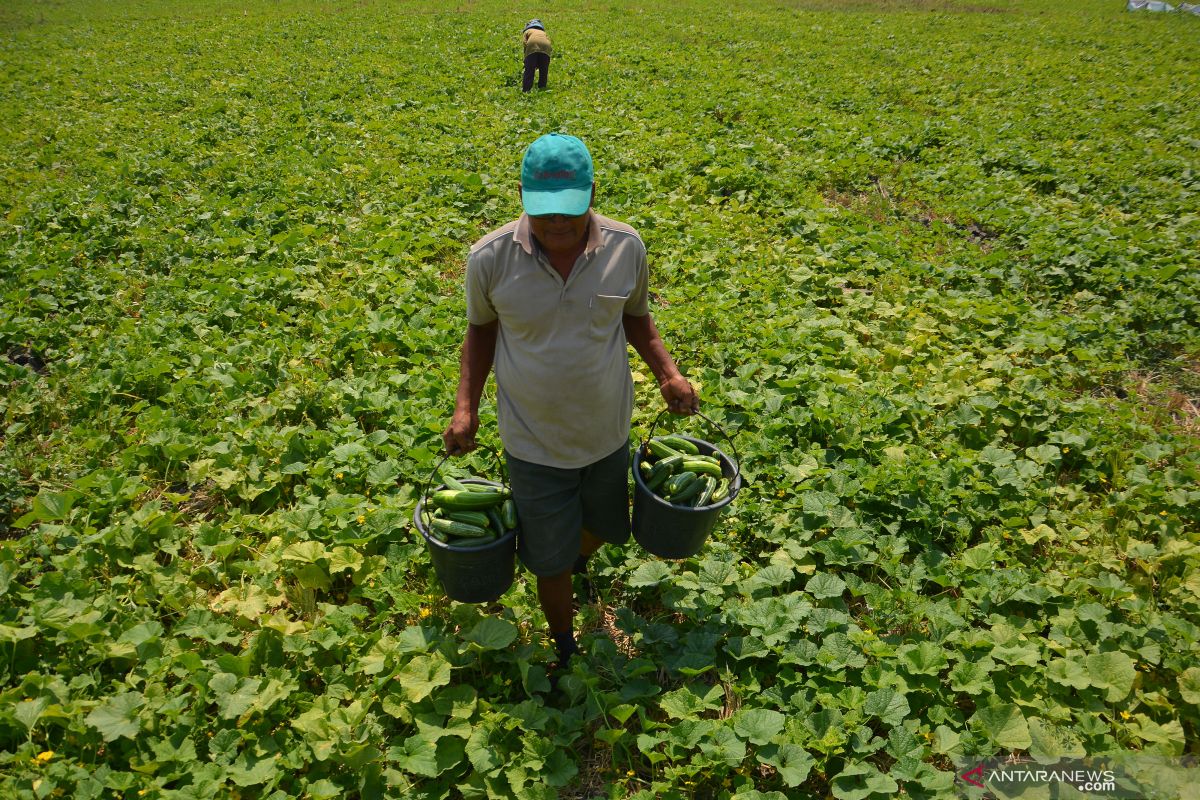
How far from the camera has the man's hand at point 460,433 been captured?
2830 mm

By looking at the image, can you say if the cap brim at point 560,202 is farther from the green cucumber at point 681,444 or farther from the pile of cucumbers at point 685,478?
the green cucumber at point 681,444

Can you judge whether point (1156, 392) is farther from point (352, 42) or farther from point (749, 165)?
point (352, 42)

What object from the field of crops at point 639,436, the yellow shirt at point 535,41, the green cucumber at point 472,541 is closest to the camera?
the field of crops at point 639,436

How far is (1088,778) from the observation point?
261cm

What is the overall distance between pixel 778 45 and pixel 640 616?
67.6 feet

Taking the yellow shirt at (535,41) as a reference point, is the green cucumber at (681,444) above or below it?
below

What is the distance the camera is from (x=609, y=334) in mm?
2727

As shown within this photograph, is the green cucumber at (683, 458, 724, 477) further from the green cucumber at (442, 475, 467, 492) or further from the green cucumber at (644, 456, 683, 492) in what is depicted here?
the green cucumber at (442, 475, 467, 492)

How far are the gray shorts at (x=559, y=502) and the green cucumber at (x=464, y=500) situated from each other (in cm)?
14

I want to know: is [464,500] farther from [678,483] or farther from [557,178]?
[557,178]

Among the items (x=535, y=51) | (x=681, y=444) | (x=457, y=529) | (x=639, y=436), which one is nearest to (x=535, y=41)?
(x=535, y=51)

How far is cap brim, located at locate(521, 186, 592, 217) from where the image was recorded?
2396mm

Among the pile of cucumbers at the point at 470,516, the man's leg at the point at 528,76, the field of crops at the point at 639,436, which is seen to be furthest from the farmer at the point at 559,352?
the man's leg at the point at 528,76

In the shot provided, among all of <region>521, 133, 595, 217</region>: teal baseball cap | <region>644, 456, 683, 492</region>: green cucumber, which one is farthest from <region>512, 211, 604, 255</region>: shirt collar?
<region>644, 456, 683, 492</region>: green cucumber
